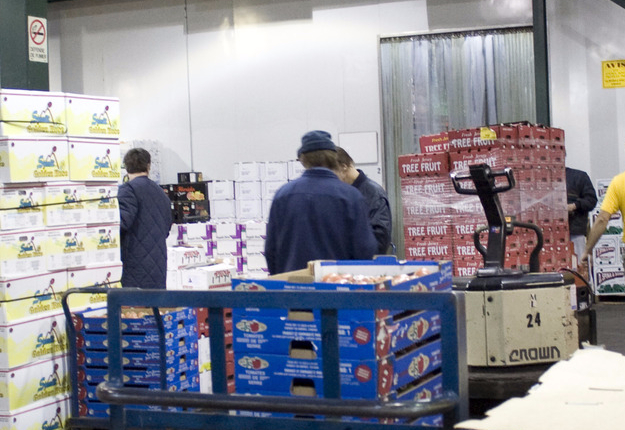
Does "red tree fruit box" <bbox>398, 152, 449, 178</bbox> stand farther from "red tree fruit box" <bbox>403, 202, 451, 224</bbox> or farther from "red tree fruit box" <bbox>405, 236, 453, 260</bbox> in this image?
"red tree fruit box" <bbox>405, 236, 453, 260</bbox>

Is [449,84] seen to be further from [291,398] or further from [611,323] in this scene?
[291,398]

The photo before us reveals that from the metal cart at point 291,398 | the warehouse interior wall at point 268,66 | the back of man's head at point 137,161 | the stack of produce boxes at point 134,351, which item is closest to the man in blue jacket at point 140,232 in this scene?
the back of man's head at point 137,161

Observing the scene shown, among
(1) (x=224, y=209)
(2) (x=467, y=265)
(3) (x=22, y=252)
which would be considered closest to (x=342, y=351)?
(3) (x=22, y=252)

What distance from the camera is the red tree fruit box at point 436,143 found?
8.40 m

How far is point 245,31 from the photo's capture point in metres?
14.1

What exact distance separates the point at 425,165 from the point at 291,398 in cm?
614

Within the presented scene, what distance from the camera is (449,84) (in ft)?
42.6

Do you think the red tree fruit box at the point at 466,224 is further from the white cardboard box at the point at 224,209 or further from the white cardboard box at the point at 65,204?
the white cardboard box at the point at 224,209

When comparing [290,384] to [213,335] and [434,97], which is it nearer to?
[213,335]

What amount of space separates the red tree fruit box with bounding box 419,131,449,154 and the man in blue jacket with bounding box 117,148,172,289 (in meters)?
2.81

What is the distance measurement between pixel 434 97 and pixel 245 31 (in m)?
3.34

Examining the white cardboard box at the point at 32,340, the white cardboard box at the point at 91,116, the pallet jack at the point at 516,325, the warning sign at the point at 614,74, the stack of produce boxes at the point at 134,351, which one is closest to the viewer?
the pallet jack at the point at 516,325

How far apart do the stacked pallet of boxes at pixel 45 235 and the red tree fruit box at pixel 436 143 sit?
3319mm

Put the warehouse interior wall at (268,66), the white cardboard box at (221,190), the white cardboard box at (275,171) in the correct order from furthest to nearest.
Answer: the warehouse interior wall at (268,66) → the white cardboard box at (221,190) → the white cardboard box at (275,171)
